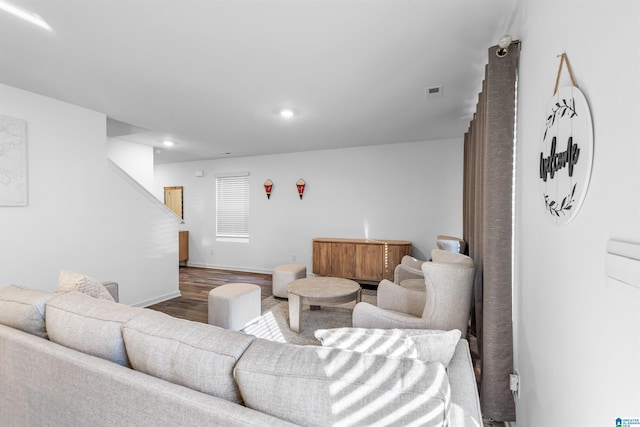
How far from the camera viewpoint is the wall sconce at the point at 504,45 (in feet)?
5.47

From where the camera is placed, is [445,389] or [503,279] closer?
[445,389]

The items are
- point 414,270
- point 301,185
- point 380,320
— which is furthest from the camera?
point 301,185

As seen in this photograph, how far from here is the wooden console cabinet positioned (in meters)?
4.76

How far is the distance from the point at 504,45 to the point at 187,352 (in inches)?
86.7

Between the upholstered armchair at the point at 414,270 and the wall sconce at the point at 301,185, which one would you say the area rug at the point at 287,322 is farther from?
the wall sconce at the point at 301,185

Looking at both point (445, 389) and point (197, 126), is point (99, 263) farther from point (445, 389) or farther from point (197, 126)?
point (445, 389)

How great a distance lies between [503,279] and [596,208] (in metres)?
1.03

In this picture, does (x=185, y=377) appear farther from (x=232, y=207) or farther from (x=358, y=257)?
(x=232, y=207)

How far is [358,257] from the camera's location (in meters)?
4.93

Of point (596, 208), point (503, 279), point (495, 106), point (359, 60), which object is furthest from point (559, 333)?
point (359, 60)

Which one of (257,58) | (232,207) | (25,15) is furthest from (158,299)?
(257,58)

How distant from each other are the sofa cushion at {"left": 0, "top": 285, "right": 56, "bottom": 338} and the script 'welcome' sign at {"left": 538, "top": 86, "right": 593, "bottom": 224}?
233 cm

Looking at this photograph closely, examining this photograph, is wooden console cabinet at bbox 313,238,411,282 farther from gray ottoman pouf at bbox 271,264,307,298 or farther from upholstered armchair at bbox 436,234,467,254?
upholstered armchair at bbox 436,234,467,254

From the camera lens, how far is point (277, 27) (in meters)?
1.88
